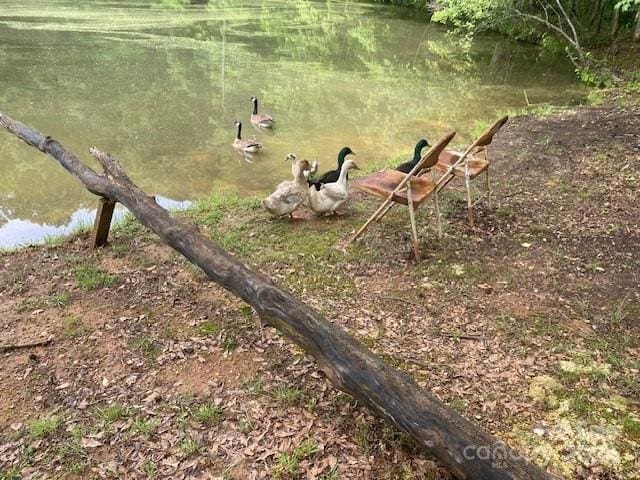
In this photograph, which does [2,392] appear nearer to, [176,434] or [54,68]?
[176,434]

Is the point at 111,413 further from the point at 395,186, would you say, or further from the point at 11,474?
the point at 395,186

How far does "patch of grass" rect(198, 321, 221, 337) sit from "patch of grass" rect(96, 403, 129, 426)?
3.26ft

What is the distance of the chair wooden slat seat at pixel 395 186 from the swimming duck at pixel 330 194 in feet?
2.21

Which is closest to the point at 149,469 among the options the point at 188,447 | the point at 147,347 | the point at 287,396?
the point at 188,447

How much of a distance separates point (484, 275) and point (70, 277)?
4328mm

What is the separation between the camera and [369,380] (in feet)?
10.4

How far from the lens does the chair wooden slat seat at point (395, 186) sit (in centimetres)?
552

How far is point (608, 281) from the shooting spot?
5.24 meters

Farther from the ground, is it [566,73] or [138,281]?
[566,73]

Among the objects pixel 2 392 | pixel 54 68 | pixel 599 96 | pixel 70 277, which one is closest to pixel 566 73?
pixel 599 96

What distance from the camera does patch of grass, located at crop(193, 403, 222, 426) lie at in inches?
144

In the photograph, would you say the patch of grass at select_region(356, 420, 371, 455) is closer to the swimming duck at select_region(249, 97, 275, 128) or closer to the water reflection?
the water reflection

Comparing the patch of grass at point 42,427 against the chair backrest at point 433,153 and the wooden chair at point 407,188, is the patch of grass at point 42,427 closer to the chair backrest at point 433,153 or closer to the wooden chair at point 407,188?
the wooden chair at point 407,188

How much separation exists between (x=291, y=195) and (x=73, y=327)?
294 centimetres
